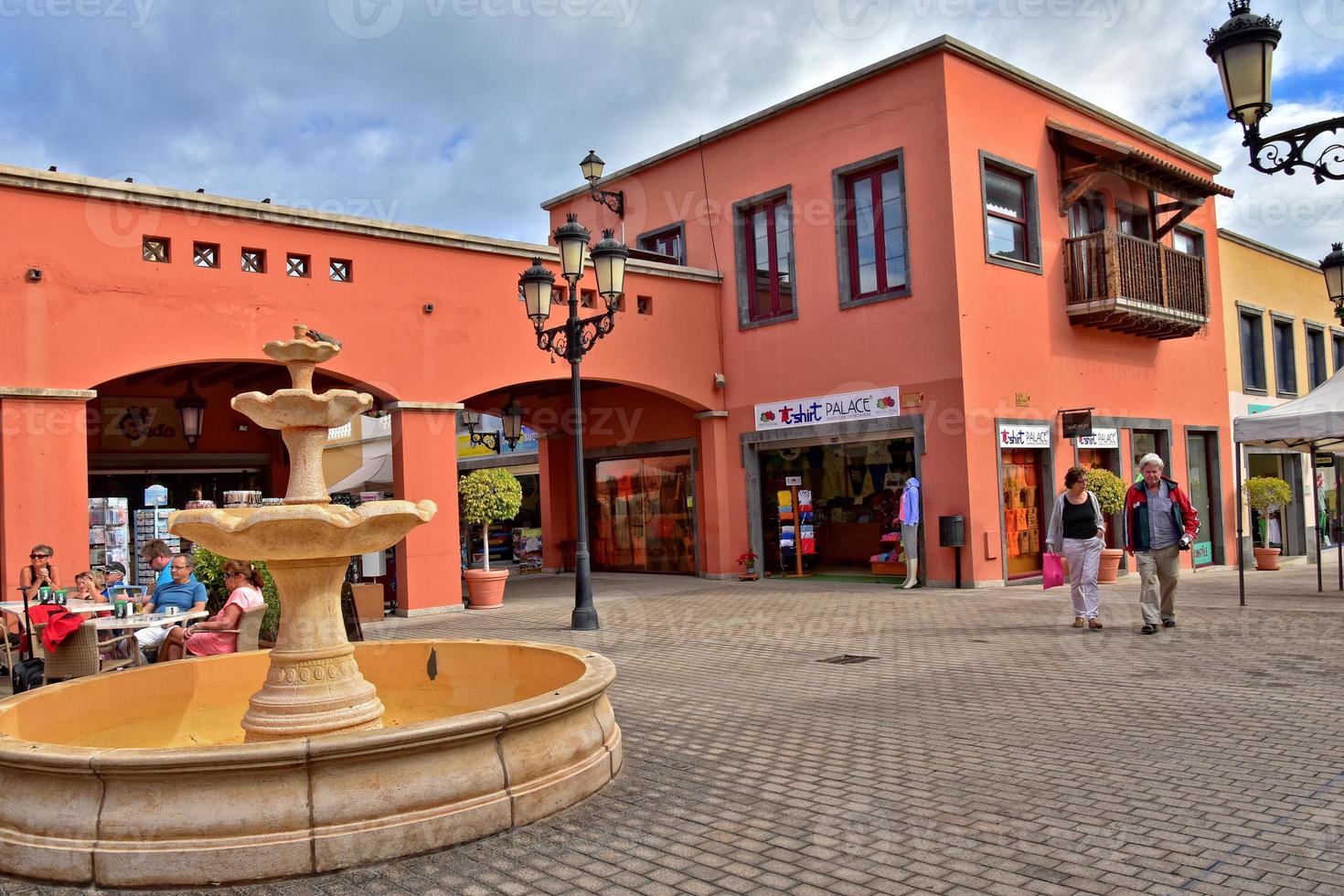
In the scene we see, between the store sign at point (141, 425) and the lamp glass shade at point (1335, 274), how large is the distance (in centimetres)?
1756

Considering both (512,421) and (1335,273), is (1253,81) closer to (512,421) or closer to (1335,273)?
(1335,273)

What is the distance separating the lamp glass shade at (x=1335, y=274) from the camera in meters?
12.3

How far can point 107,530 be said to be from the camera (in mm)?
15445

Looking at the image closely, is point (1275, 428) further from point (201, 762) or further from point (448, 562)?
point (201, 762)

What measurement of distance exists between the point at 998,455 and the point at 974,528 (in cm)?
129

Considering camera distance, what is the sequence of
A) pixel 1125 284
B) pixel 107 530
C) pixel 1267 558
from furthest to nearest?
1. pixel 1267 558
2. pixel 1125 284
3. pixel 107 530

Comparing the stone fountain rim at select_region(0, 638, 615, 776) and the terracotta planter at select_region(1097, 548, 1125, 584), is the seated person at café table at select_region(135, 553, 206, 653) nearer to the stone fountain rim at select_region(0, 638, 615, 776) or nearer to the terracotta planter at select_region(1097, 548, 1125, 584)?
the stone fountain rim at select_region(0, 638, 615, 776)

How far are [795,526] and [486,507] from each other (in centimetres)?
630

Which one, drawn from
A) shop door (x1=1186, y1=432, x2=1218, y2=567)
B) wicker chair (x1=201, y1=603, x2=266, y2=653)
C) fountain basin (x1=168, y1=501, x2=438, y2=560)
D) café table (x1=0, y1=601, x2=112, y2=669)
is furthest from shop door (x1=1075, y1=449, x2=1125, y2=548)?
café table (x1=0, y1=601, x2=112, y2=669)

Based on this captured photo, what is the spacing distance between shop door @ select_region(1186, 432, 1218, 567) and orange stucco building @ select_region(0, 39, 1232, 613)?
66 millimetres

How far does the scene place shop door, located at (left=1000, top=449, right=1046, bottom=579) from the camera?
15555 mm

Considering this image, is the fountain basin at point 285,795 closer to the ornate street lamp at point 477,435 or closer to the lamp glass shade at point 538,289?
the lamp glass shade at point 538,289

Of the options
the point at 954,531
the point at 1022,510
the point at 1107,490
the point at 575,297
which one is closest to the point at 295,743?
the point at 575,297

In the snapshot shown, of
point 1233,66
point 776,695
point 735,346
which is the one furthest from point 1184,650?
point 735,346
